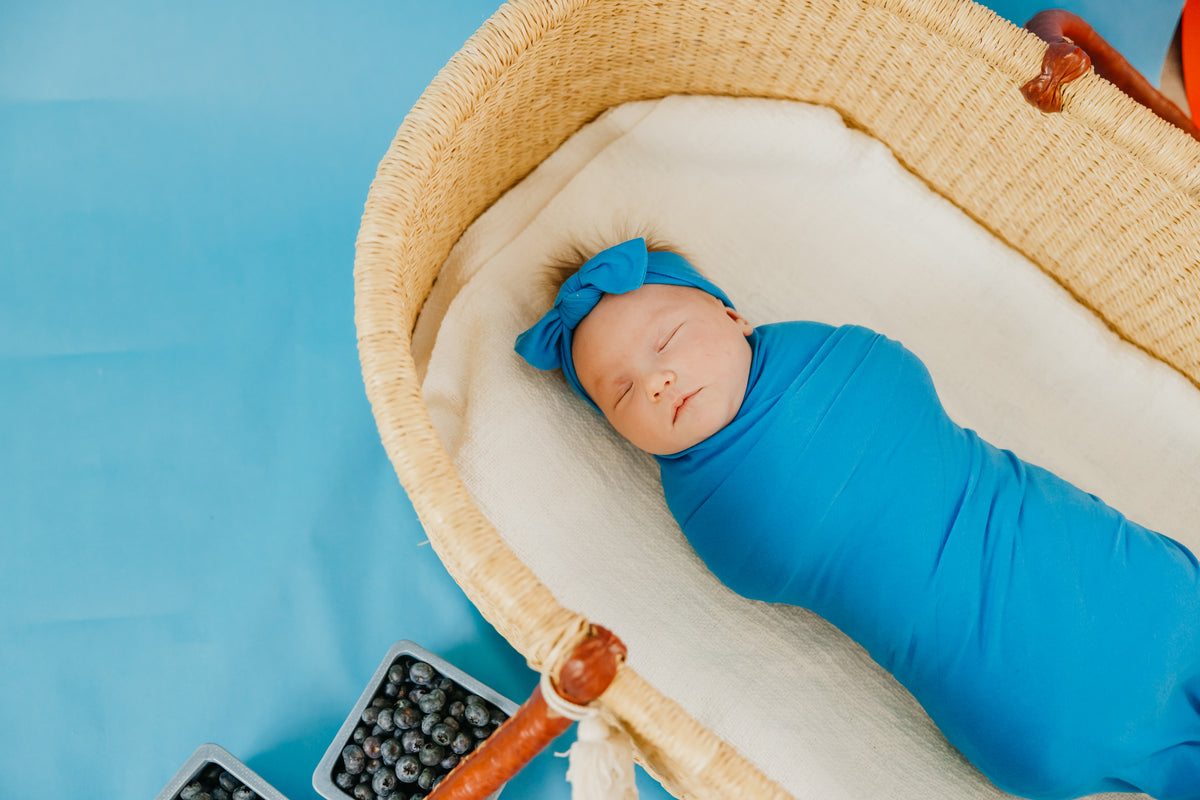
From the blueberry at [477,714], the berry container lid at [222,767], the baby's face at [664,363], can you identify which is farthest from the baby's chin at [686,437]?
the berry container lid at [222,767]

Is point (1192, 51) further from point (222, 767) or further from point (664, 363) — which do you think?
point (222, 767)

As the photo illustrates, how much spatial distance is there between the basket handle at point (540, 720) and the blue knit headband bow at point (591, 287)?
51 centimetres

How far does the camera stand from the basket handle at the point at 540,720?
2.09 feet

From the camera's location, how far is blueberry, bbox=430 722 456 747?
0.96m

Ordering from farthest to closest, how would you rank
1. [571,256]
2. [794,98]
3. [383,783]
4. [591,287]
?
[794,98], [571,256], [591,287], [383,783]

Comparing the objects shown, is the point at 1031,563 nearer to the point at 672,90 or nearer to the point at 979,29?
the point at 979,29

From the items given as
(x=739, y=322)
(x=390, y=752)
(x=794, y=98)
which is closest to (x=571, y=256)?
(x=739, y=322)

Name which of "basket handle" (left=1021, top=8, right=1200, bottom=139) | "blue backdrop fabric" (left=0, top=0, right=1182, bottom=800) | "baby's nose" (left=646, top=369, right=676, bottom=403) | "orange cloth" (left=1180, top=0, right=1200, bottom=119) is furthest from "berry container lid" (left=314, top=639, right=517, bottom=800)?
"orange cloth" (left=1180, top=0, right=1200, bottom=119)

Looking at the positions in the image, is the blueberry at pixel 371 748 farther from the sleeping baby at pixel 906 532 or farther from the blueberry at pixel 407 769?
the sleeping baby at pixel 906 532

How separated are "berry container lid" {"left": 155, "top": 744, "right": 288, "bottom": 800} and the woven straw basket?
33 centimetres

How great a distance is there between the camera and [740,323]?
1.12 metres

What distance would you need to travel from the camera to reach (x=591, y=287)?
41.9 inches

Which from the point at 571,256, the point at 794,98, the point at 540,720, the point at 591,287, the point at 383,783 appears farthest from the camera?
the point at 794,98

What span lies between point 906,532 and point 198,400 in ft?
3.56
